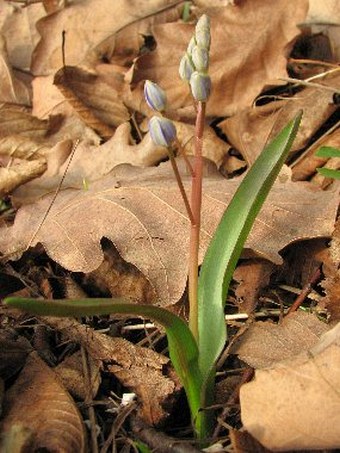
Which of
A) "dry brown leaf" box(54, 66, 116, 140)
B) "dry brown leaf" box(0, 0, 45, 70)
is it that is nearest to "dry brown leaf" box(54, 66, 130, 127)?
"dry brown leaf" box(54, 66, 116, 140)

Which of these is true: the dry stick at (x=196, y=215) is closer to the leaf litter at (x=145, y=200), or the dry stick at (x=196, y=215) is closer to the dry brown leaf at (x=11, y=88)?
the leaf litter at (x=145, y=200)

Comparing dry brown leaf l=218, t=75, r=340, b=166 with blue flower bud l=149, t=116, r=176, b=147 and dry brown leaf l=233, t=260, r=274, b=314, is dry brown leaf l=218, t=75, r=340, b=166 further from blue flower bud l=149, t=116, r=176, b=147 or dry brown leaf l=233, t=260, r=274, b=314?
blue flower bud l=149, t=116, r=176, b=147

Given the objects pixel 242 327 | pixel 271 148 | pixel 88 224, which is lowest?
pixel 242 327

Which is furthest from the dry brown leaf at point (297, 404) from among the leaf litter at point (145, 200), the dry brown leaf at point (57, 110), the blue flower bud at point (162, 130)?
the dry brown leaf at point (57, 110)

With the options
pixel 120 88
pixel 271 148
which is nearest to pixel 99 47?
pixel 120 88

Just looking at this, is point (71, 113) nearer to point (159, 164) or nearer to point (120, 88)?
point (120, 88)

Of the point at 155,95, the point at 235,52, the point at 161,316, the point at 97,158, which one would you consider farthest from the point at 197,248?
the point at 235,52

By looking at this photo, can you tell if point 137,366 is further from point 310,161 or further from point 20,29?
point 20,29
